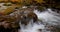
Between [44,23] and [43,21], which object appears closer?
[44,23]

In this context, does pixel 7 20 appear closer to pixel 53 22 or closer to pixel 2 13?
pixel 2 13

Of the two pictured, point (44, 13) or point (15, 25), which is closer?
point (15, 25)

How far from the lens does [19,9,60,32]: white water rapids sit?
4.06m

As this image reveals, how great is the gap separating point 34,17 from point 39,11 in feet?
3.51

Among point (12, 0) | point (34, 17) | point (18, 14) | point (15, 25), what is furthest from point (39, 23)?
point (12, 0)

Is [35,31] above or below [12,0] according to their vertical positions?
below

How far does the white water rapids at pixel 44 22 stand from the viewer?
4059 mm

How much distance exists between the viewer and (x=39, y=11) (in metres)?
5.28

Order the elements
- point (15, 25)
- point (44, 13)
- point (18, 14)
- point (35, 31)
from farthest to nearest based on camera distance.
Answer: point (44, 13) < point (18, 14) < point (35, 31) < point (15, 25)

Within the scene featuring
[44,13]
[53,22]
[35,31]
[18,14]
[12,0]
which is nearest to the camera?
[35,31]

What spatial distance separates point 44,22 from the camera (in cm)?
455

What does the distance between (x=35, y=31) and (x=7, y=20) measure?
766mm

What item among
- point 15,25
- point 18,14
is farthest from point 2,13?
point 15,25

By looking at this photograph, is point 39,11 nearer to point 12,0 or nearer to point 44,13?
point 44,13
